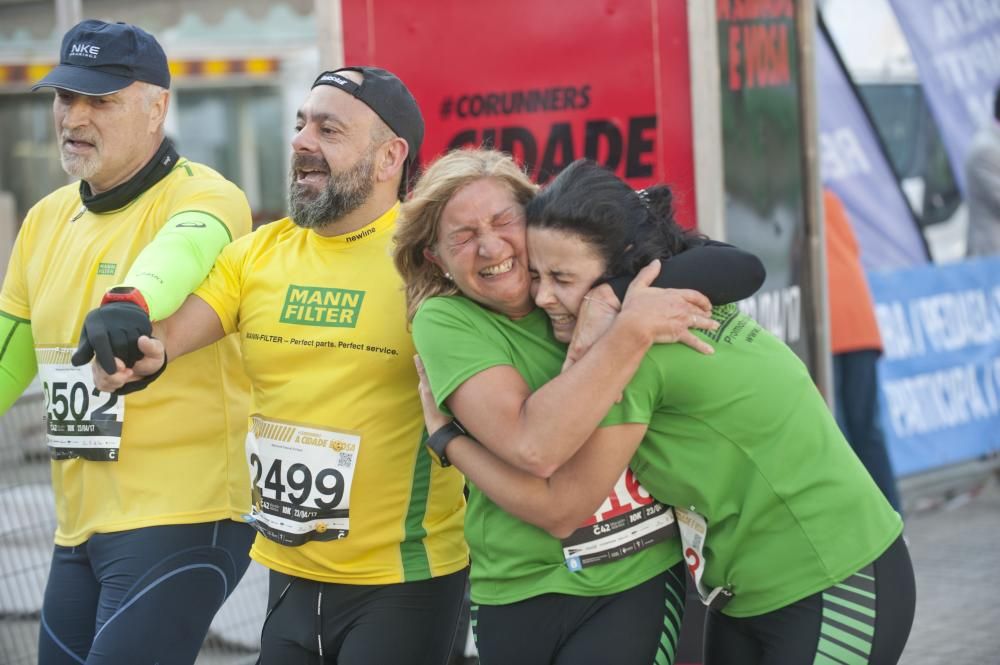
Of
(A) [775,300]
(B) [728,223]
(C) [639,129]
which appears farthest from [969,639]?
(C) [639,129]

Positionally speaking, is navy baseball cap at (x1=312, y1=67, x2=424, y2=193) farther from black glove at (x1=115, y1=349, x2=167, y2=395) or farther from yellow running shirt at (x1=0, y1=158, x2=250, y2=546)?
black glove at (x1=115, y1=349, x2=167, y2=395)

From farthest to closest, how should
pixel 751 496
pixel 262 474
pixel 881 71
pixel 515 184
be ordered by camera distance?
pixel 881 71, pixel 262 474, pixel 515 184, pixel 751 496

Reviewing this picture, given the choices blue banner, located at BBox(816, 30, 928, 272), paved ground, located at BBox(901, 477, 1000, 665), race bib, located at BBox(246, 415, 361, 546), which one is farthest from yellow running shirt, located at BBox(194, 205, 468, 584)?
blue banner, located at BBox(816, 30, 928, 272)

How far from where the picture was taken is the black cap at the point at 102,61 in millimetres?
3500

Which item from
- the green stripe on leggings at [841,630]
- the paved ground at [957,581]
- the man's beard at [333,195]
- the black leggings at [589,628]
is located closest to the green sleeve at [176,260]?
the man's beard at [333,195]

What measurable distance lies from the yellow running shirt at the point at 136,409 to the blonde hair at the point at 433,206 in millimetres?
639

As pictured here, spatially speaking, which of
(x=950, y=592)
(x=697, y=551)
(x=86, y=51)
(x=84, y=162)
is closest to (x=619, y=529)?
(x=697, y=551)

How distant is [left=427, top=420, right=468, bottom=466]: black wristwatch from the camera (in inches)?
113

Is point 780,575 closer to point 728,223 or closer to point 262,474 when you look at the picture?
point 262,474

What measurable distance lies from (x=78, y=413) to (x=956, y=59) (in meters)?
7.85

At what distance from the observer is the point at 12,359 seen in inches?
149

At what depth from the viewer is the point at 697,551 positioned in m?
2.82

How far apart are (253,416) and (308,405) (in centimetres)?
19

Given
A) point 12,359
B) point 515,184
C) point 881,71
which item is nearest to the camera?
point 515,184
